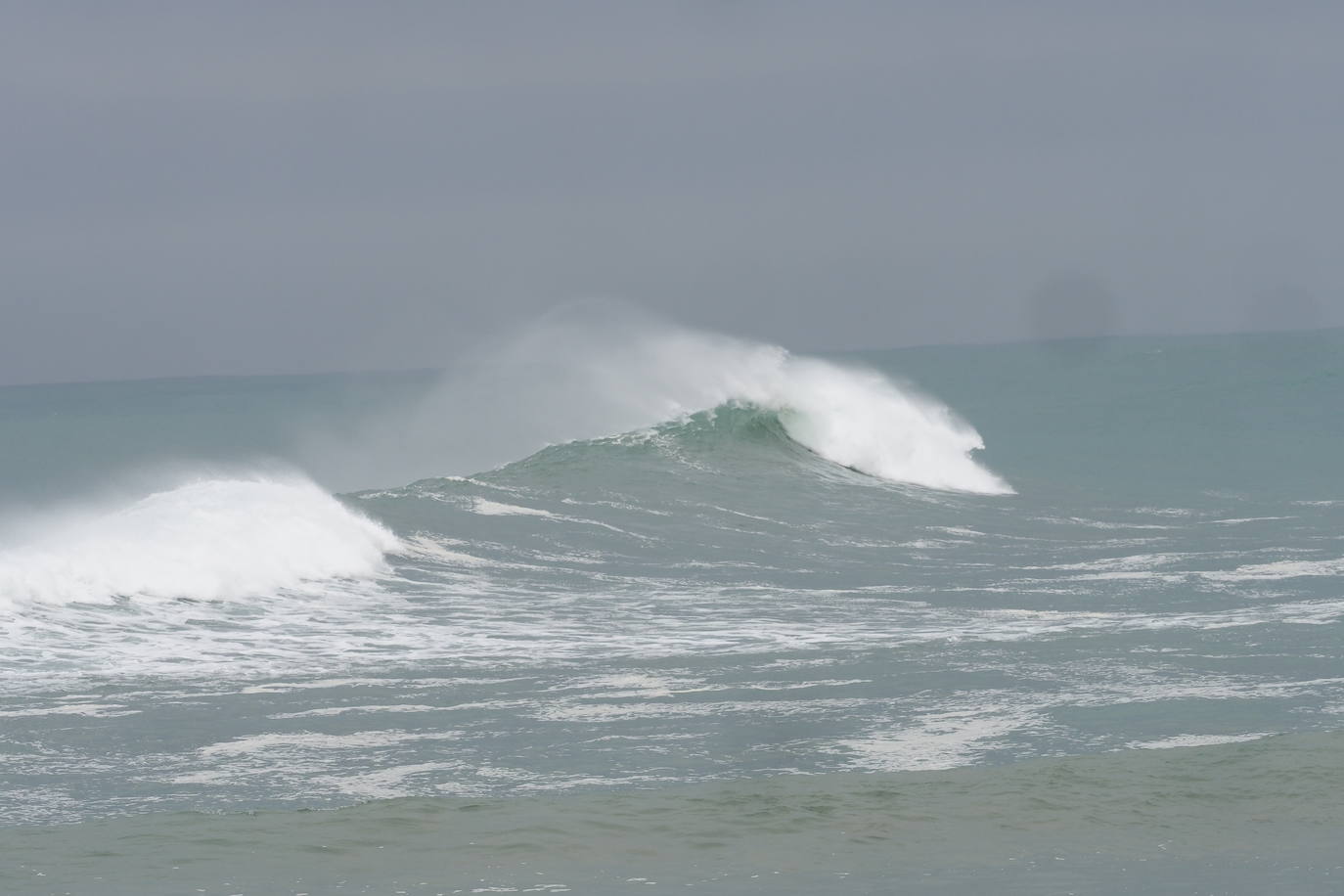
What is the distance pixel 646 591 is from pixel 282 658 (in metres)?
4.29

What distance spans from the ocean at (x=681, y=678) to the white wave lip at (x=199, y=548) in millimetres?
56

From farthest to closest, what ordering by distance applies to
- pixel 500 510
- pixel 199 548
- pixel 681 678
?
pixel 500 510
pixel 199 548
pixel 681 678

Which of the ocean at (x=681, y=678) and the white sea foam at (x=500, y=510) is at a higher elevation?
the white sea foam at (x=500, y=510)

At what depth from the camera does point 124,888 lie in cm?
643

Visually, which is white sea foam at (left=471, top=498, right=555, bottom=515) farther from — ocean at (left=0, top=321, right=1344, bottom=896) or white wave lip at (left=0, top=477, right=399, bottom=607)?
white wave lip at (left=0, top=477, right=399, bottom=607)

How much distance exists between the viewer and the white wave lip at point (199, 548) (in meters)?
14.4

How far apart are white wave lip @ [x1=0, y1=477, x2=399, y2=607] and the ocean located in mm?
56

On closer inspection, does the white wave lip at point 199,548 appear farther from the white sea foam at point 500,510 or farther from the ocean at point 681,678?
the white sea foam at point 500,510

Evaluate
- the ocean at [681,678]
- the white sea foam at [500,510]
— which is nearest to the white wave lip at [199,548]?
the ocean at [681,678]

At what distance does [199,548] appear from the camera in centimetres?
1573

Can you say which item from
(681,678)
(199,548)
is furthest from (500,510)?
(681,678)

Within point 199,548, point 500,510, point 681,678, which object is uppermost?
point 500,510

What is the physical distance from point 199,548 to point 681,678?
6.77m

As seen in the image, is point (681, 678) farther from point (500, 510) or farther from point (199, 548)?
point (500, 510)
